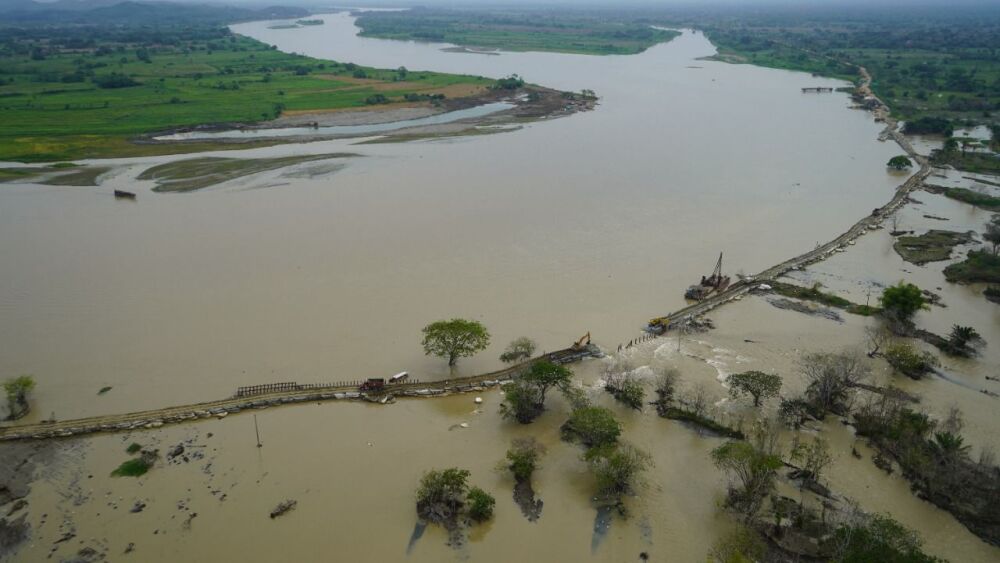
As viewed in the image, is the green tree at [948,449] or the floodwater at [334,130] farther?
the floodwater at [334,130]

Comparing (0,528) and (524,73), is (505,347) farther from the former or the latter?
(524,73)

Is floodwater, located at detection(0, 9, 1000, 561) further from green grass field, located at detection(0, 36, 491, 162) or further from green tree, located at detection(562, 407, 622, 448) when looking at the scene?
green grass field, located at detection(0, 36, 491, 162)

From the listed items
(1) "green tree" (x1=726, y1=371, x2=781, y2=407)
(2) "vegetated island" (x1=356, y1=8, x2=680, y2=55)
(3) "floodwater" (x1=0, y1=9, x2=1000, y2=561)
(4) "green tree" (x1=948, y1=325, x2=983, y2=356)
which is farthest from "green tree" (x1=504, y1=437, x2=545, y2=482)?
(2) "vegetated island" (x1=356, y1=8, x2=680, y2=55)

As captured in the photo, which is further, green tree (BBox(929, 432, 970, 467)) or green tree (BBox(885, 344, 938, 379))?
green tree (BBox(885, 344, 938, 379))

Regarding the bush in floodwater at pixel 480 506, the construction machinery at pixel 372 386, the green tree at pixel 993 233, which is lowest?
the bush in floodwater at pixel 480 506

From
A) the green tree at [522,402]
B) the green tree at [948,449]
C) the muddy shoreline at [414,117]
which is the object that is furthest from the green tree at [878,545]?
the muddy shoreline at [414,117]

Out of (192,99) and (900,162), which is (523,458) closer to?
(900,162)

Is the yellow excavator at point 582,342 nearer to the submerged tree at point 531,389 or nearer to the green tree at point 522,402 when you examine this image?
the submerged tree at point 531,389
